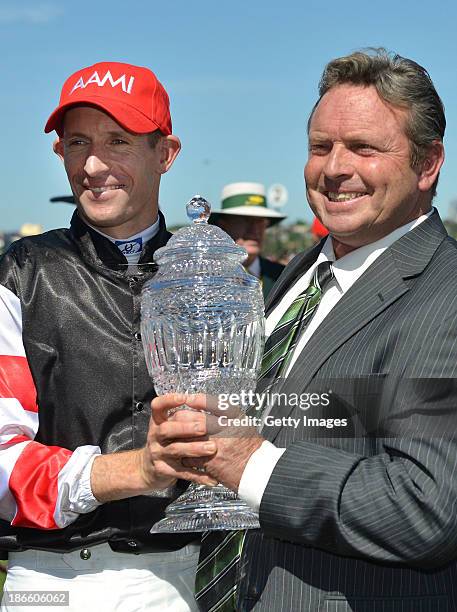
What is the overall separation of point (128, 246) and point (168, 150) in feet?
1.34

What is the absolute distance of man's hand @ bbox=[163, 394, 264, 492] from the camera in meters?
2.37

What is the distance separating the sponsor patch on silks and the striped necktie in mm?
560

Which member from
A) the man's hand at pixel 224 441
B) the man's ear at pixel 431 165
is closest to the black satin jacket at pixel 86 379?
the man's hand at pixel 224 441

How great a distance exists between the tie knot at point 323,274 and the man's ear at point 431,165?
38 centimetres

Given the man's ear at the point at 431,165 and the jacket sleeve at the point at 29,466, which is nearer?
the jacket sleeve at the point at 29,466

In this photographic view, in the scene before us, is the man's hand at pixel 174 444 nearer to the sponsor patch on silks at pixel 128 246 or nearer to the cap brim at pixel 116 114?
the sponsor patch on silks at pixel 128 246

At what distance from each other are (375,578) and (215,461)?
1.73 ft

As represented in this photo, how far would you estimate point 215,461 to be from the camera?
2.38 metres

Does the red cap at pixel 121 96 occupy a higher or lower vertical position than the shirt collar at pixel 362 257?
Result: higher

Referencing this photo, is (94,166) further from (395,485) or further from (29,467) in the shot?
(395,485)

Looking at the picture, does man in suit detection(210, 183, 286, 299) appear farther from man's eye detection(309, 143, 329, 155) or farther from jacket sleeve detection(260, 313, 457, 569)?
jacket sleeve detection(260, 313, 457, 569)

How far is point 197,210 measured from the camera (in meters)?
2.85

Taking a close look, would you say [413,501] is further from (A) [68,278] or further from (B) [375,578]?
(A) [68,278]

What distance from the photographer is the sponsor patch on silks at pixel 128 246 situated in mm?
2969
